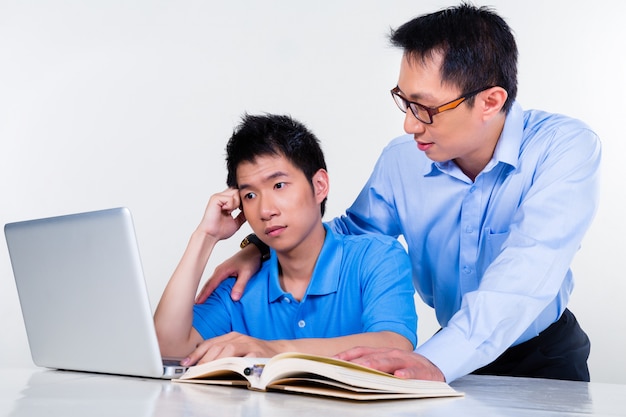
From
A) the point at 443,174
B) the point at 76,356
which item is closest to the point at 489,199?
the point at 443,174

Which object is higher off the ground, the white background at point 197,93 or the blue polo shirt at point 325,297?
the white background at point 197,93

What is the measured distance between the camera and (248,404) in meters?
1.14

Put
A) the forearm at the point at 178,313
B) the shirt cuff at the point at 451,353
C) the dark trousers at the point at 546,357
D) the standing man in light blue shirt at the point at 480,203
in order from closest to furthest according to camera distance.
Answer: the shirt cuff at the point at 451,353
the standing man in light blue shirt at the point at 480,203
the forearm at the point at 178,313
the dark trousers at the point at 546,357

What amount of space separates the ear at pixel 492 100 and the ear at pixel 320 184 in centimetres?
45

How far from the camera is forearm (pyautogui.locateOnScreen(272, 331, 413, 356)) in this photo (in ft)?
5.16

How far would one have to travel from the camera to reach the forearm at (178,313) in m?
1.84

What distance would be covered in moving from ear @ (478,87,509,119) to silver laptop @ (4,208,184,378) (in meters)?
0.96

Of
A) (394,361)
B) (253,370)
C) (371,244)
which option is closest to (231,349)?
(253,370)

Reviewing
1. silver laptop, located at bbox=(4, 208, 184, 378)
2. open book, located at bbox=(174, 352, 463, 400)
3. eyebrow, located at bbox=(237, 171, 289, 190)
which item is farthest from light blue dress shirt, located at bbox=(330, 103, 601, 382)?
silver laptop, located at bbox=(4, 208, 184, 378)

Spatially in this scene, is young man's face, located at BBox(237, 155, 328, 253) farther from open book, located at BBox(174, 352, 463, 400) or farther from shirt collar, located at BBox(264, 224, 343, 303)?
open book, located at BBox(174, 352, 463, 400)

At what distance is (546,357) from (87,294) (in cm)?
130

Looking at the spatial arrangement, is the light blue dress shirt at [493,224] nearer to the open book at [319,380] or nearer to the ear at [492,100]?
the ear at [492,100]

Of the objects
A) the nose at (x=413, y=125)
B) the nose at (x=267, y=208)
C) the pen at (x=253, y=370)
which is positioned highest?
the nose at (x=413, y=125)

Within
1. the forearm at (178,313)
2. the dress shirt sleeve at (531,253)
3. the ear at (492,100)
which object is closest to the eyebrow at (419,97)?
the ear at (492,100)
